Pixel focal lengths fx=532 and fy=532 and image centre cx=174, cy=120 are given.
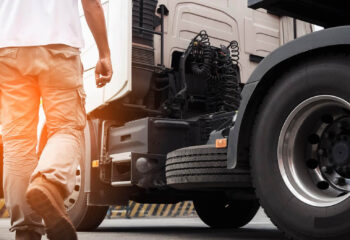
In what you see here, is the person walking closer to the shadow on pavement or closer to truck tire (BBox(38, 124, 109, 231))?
the shadow on pavement

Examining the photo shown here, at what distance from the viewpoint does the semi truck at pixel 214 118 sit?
2846mm

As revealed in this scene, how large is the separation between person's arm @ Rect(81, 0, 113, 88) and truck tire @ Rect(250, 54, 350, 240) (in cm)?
94

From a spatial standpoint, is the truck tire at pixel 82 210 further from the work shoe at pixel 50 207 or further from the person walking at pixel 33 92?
the work shoe at pixel 50 207

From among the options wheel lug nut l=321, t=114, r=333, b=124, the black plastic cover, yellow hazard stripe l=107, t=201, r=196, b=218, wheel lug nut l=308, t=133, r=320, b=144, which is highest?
the black plastic cover

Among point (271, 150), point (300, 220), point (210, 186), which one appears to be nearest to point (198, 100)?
point (210, 186)

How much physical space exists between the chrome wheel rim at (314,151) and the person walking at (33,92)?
1146mm

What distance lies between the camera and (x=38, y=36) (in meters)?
2.46

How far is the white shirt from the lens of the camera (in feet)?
8.06

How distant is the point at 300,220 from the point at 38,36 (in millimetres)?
1584

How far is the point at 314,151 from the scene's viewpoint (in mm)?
2955

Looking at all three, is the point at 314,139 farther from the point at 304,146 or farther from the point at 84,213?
the point at 84,213

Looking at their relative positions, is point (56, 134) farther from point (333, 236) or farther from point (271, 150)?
point (333, 236)

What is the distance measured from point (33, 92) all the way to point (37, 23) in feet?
1.06

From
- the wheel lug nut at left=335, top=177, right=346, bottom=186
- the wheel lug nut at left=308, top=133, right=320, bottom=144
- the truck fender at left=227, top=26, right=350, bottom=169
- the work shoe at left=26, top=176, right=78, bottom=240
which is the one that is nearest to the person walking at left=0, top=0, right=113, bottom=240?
the work shoe at left=26, top=176, right=78, bottom=240
